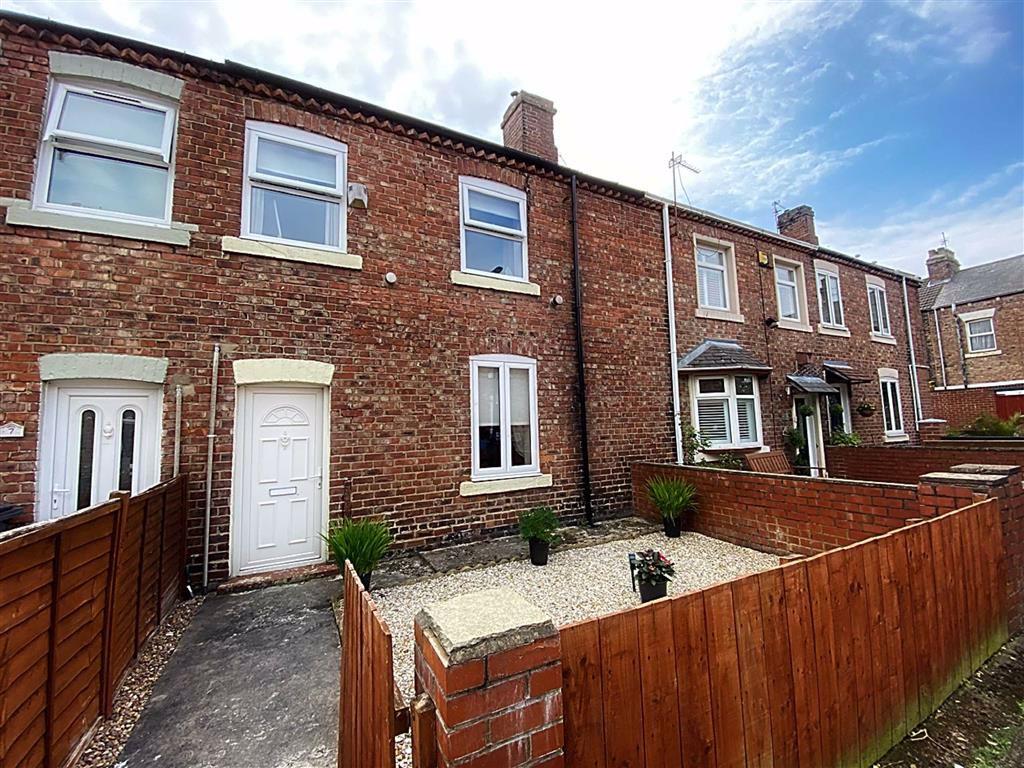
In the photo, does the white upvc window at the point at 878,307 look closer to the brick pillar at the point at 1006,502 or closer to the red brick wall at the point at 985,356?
the red brick wall at the point at 985,356

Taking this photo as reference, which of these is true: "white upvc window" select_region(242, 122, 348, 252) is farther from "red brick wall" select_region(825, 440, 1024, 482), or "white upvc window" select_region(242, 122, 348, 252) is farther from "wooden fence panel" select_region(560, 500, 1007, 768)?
"red brick wall" select_region(825, 440, 1024, 482)

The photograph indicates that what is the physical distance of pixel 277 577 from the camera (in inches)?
204

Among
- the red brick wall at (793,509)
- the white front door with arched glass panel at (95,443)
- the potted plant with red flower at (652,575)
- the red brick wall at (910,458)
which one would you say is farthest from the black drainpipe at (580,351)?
the red brick wall at (910,458)

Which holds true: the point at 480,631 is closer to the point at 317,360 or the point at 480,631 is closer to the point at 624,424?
the point at 317,360

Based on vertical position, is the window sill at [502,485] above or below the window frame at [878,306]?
below

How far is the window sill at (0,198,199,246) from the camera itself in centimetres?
460

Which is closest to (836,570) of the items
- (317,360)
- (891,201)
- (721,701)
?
(721,701)

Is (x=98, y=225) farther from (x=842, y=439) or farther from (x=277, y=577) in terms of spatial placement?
(x=842, y=439)

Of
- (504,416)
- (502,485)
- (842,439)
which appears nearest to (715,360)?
(504,416)

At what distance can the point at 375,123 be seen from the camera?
6.52 m

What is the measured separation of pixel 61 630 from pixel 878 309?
1902cm

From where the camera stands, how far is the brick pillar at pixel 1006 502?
147 inches

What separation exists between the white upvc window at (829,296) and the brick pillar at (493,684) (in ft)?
46.0

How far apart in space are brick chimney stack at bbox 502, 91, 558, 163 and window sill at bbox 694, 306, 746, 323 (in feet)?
15.0
